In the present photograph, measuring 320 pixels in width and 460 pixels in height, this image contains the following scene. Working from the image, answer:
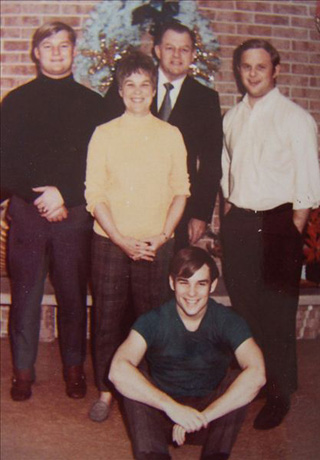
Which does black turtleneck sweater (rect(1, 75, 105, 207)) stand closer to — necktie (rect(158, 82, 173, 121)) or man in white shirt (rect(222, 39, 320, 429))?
necktie (rect(158, 82, 173, 121))

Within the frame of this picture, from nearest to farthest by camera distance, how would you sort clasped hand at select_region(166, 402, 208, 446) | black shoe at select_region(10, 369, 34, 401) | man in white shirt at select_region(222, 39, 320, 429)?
1. clasped hand at select_region(166, 402, 208, 446)
2. man in white shirt at select_region(222, 39, 320, 429)
3. black shoe at select_region(10, 369, 34, 401)

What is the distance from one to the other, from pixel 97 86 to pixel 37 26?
0.91ft

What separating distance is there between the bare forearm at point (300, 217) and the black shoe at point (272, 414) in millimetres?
599

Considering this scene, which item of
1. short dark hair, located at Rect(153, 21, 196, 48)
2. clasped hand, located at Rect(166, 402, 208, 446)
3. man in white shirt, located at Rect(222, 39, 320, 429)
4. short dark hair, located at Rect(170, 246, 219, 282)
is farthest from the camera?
short dark hair, located at Rect(153, 21, 196, 48)

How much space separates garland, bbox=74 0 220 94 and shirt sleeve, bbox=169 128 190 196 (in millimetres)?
340

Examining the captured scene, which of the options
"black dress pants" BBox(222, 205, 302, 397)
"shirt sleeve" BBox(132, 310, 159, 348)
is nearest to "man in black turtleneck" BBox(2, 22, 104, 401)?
"shirt sleeve" BBox(132, 310, 159, 348)

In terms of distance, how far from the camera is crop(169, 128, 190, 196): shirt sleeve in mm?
1906

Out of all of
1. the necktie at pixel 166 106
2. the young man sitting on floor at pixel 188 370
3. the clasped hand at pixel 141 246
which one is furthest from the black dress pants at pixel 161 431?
the necktie at pixel 166 106

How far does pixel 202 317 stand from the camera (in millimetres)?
1871

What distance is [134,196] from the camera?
188 centimetres

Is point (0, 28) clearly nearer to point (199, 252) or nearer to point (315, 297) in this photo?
point (199, 252)

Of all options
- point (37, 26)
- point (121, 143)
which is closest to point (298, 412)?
point (121, 143)

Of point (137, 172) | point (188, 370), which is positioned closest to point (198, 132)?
point (137, 172)

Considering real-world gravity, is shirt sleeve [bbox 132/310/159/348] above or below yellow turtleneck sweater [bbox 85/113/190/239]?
below
